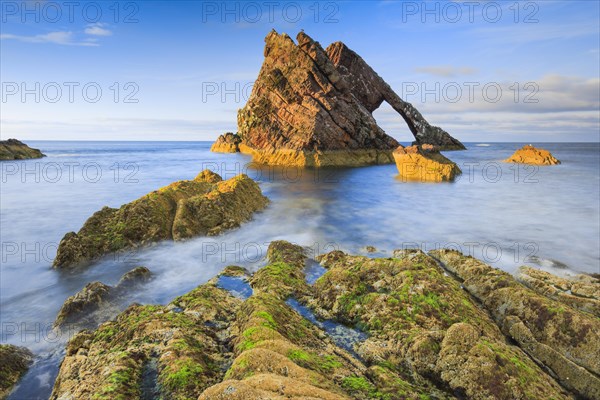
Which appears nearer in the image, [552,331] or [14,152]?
[552,331]

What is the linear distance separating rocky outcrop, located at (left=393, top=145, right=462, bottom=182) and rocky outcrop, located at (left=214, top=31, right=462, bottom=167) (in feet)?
50.7

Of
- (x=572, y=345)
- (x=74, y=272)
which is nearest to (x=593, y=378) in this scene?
(x=572, y=345)

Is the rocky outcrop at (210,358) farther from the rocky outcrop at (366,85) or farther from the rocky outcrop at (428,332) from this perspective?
the rocky outcrop at (366,85)

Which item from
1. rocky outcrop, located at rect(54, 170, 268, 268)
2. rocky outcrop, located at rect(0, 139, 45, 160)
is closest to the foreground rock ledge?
rocky outcrop, located at rect(54, 170, 268, 268)

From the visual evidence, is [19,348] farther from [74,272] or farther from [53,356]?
[74,272]

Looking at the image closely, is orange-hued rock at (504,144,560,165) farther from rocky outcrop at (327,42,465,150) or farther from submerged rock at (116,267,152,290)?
submerged rock at (116,267,152,290)

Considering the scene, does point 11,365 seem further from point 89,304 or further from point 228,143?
point 228,143

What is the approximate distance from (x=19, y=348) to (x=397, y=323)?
6667 millimetres

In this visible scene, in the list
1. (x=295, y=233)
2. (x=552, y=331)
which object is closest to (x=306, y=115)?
(x=295, y=233)

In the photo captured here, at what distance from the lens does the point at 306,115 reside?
154 ft

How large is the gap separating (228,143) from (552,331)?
75697 millimetres

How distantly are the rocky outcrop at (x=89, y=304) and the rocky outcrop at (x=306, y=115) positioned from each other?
1531 inches

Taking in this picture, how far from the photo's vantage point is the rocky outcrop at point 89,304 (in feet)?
23.0

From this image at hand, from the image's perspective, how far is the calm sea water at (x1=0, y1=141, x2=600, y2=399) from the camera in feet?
28.2
